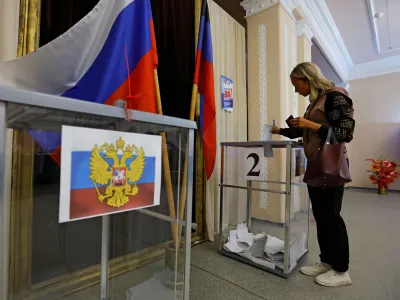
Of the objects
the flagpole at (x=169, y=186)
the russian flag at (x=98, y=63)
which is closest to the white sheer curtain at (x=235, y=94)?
the flagpole at (x=169, y=186)

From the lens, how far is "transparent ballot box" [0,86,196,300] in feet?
1.76

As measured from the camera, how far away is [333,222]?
1.31 meters

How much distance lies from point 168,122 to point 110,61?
0.45 meters

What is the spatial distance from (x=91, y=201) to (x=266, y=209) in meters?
2.24

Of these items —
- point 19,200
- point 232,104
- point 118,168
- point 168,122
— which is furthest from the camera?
point 232,104

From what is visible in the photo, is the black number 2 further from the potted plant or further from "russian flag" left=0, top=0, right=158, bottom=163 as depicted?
the potted plant

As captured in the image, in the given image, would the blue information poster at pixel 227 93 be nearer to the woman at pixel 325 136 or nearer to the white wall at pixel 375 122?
the woman at pixel 325 136

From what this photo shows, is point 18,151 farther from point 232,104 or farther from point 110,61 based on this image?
point 232,104

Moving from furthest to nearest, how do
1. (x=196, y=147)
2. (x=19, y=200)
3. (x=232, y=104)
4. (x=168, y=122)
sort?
(x=232, y=104) → (x=196, y=147) → (x=19, y=200) → (x=168, y=122)

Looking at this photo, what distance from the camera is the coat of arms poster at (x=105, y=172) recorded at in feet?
1.75

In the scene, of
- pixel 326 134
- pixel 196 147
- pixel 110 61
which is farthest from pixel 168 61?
pixel 326 134

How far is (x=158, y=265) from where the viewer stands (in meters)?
1.09

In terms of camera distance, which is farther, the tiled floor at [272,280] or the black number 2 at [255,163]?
the black number 2 at [255,163]

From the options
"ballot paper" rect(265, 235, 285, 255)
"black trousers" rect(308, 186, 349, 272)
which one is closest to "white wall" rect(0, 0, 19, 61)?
"black trousers" rect(308, 186, 349, 272)
